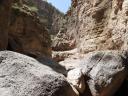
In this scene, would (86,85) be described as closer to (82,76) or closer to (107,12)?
(82,76)

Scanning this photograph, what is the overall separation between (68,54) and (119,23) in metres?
7.30

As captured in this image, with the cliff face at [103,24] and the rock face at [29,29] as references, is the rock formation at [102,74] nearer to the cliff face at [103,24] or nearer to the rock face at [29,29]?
the cliff face at [103,24]

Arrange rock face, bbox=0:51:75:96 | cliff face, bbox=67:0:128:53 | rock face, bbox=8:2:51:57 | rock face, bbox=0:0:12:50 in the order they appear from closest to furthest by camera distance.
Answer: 1. rock face, bbox=0:51:75:96
2. rock face, bbox=0:0:12:50
3. cliff face, bbox=67:0:128:53
4. rock face, bbox=8:2:51:57

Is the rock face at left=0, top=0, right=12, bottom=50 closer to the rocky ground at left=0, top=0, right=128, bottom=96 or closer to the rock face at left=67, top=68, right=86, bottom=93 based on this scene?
the rocky ground at left=0, top=0, right=128, bottom=96

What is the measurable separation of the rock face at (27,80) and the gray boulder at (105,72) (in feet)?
5.18

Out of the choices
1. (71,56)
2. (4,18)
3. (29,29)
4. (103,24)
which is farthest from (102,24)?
(4,18)

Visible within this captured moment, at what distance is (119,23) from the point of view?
14.1 metres

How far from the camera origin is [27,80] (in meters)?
3.26

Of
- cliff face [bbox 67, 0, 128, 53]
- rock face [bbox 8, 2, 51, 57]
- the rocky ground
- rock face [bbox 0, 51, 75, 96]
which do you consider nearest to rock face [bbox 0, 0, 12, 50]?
the rocky ground

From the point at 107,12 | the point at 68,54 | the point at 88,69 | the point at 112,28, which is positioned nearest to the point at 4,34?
the point at 88,69

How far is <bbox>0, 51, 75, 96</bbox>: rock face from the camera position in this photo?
123 inches

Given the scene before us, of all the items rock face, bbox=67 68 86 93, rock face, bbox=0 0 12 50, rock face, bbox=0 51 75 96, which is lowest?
rock face, bbox=67 68 86 93

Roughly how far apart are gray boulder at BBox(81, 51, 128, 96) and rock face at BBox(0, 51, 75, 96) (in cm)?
158

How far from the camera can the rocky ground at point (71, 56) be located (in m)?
3.29
